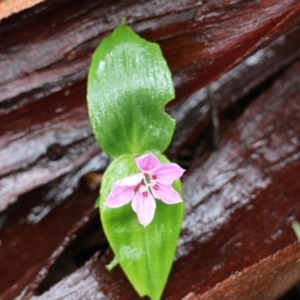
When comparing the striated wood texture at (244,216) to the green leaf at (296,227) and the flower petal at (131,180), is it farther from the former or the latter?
the flower petal at (131,180)

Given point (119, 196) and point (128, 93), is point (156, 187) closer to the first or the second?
point (119, 196)

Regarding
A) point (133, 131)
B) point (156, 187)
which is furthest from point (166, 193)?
point (133, 131)

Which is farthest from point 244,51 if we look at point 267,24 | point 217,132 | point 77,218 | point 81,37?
point 77,218

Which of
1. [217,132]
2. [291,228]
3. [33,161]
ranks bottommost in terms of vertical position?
[291,228]

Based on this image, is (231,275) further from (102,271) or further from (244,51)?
(244,51)

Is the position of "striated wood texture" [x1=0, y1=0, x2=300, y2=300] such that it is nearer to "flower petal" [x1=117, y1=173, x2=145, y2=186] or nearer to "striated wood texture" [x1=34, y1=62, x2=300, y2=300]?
"striated wood texture" [x1=34, y1=62, x2=300, y2=300]

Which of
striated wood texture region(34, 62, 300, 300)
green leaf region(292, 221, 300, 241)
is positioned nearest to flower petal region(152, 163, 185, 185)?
striated wood texture region(34, 62, 300, 300)
